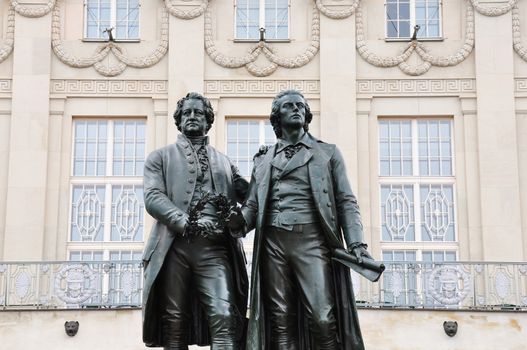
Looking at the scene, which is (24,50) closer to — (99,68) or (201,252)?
(99,68)

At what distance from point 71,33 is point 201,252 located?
17067 mm

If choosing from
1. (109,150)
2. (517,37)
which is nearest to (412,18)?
(517,37)

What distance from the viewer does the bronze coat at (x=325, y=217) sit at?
8.47m

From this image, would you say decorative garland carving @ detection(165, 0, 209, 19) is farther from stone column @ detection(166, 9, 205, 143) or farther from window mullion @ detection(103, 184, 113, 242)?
window mullion @ detection(103, 184, 113, 242)

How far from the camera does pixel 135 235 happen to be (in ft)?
78.4

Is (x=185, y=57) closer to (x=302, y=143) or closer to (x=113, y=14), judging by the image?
(x=113, y=14)

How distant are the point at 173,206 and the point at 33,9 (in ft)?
56.0

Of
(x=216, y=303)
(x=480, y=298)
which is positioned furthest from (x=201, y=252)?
(x=480, y=298)

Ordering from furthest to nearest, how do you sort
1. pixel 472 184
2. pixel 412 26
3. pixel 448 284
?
pixel 412 26, pixel 472 184, pixel 448 284

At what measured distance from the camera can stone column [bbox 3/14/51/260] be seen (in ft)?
77.1

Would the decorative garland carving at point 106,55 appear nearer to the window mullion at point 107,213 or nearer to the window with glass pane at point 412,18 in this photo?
the window mullion at point 107,213

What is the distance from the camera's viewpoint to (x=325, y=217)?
28.3ft

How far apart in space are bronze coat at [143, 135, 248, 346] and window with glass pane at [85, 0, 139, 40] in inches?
638

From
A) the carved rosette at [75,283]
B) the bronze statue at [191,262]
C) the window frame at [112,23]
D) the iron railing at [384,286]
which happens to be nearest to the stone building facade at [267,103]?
the window frame at [112,23]
